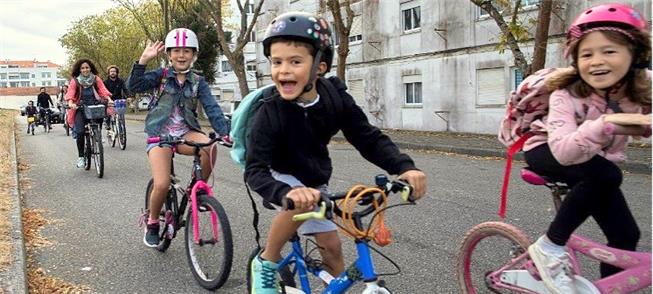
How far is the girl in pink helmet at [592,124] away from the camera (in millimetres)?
2715

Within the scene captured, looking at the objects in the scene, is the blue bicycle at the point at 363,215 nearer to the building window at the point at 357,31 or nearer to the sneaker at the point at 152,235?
the sneaker at the point at 152,235

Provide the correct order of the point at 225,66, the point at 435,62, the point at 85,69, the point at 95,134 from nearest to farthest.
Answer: the point at 95,134 < the point at 85,69 < the point at 435,62 < the point at 225,66

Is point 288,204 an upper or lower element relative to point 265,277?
upper

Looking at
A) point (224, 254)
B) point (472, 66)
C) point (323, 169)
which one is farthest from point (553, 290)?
point (472, 66)

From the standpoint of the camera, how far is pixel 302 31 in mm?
2715

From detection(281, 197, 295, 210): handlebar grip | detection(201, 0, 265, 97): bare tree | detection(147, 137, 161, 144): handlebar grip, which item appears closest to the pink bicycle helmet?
detection(281, 197, 295, 210): handlebar grip

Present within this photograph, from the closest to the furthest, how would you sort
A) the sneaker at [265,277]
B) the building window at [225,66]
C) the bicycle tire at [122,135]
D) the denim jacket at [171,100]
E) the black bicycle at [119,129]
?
the sneaker at [265,277] < the denim jacket at [171,100] < the black bicycle at [119,129] < the bicycle tire at [122,135] < the building window at [225,66]

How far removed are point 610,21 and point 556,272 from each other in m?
1.21

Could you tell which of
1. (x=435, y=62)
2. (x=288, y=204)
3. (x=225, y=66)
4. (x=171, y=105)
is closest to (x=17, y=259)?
(x=171, y=105)

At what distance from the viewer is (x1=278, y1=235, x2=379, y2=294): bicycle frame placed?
251 cm

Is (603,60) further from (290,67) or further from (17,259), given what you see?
(17,259)

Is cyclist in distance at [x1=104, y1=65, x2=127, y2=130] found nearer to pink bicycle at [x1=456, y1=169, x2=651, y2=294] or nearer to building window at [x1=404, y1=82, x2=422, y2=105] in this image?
building window at [x1=404, y1=82, x2=422, y2=105]

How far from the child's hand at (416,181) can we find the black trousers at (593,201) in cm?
77

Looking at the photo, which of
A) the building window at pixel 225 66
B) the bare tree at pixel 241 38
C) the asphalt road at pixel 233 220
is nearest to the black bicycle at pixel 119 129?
the asphalt road at pixel 233 220
